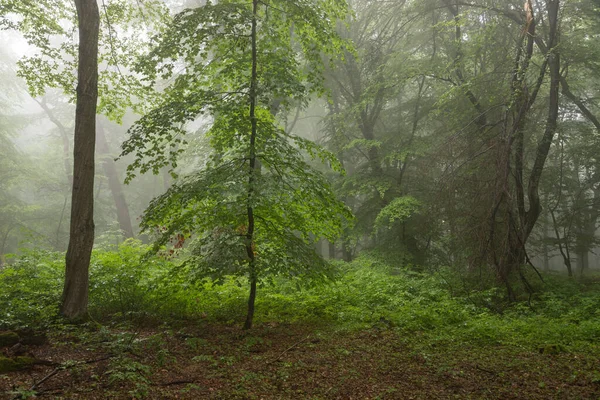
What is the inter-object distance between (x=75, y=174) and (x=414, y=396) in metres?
5.90

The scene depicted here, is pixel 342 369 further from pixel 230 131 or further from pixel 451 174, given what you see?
pixel 451 174

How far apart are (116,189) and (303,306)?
20436mm

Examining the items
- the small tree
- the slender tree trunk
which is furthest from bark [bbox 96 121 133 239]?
the slender tree trunk

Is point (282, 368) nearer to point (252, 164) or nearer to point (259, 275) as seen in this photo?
point (259, 275)

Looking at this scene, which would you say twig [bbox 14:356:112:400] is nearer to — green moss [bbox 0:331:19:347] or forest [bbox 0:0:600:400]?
forest [bbox 0:0:600:400]

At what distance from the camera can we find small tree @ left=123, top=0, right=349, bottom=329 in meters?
5.39

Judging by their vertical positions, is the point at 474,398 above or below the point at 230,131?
below

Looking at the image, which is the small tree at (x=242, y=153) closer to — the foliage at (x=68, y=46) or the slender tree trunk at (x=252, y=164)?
the slender tree trunk at (x=252, y=164)

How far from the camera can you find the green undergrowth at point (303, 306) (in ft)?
19.4

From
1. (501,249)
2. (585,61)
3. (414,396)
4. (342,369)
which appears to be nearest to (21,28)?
(342,369)

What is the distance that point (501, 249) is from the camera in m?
8.84

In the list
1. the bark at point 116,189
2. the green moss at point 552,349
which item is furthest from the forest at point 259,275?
the bark at point 116,189

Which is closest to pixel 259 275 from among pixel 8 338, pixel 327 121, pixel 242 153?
pixel 242 153

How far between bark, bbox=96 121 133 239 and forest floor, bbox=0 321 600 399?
60.4ft
